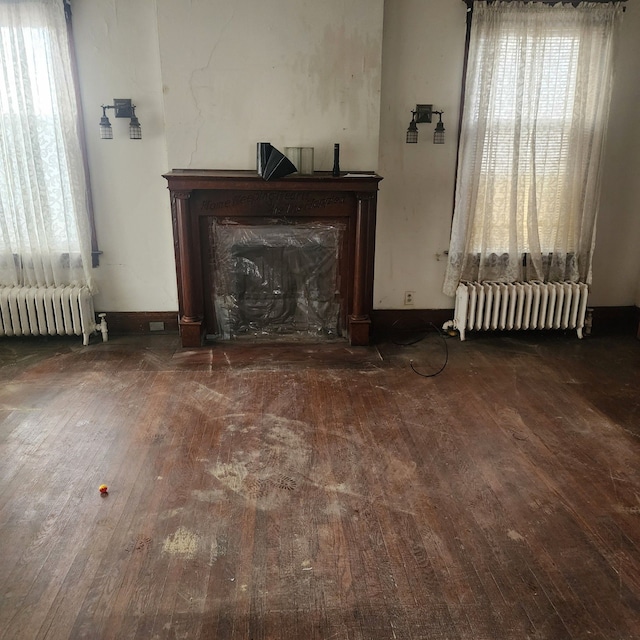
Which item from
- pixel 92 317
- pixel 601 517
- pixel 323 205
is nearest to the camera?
pixel 601 517

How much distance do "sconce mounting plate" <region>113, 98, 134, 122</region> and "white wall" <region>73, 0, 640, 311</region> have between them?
78 millimetres

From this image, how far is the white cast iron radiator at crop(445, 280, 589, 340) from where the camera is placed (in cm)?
424

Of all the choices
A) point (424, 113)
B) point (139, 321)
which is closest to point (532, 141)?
point (424, 113)

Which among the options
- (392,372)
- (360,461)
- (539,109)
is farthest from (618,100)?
(360,461)

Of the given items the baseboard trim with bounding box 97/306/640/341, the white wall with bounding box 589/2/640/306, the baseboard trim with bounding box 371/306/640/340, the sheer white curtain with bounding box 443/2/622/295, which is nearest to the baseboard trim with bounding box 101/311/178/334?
the baseboard trim with bounding box 97/306/640/341

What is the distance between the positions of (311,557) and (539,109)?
3.49m

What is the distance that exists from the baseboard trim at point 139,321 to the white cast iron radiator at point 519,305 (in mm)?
2305

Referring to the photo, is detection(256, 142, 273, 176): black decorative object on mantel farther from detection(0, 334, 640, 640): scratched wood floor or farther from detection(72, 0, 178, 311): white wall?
detection(0, 334, 640, 640): scratched wood floor

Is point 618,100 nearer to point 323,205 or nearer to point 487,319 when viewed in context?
point 487,319

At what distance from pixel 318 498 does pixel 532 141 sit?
305 centimetres

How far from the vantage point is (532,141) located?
400 centimetres

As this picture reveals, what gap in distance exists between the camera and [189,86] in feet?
12.6

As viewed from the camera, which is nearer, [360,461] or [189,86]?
[360,461]

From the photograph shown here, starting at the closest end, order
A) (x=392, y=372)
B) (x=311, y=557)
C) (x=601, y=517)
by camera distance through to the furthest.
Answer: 1. (x=311, y=557)
2. (x=601, y=517)
3. (x=392, y=372)
